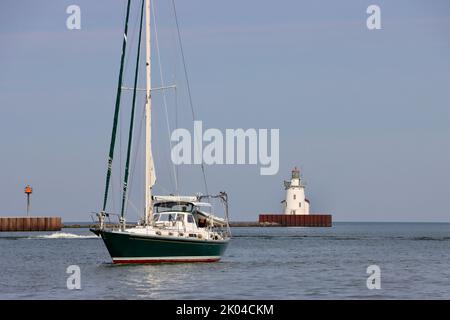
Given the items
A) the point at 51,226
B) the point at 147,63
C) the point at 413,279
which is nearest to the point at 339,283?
the point at 413,279

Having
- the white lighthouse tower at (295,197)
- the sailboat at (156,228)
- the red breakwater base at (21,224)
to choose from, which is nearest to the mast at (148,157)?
the sailboat at (156,228)

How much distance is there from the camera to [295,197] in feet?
627

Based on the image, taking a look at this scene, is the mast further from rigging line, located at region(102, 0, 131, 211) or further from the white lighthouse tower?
the white lighthouse tower

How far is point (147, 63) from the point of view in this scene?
54562 mm

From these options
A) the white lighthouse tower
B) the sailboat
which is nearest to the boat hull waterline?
the sailboat

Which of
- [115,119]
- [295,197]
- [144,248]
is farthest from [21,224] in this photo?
[144,248]

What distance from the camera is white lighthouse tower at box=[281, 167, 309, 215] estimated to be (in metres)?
185

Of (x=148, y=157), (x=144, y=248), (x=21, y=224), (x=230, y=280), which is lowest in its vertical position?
(x=21, y=224)

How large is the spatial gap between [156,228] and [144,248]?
1603mm

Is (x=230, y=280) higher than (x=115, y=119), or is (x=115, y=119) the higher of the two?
(x=115, y=119)

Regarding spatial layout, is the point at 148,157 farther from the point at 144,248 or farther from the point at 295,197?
the point at 295,197
